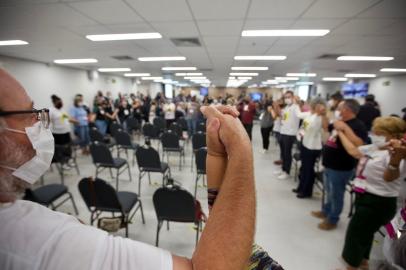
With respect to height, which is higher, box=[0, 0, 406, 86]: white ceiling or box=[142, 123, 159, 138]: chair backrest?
box=[0, 0, 406, 86]: white ceiling

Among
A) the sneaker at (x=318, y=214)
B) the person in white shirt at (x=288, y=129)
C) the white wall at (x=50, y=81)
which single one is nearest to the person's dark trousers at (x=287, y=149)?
the person in white shirt at (x=288, y=129)

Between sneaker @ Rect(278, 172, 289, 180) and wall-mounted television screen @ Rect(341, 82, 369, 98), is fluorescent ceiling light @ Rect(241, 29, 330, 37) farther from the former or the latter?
wall-mounted television screen @ Rect(341, 82, 369, 98)

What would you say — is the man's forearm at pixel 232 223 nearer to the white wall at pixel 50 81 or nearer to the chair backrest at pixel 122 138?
the chair backrest at pixel 122 138

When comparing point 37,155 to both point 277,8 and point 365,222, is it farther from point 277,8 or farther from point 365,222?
point 277,8

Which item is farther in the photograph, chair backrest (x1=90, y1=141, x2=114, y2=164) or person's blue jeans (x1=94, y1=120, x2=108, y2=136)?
person's blue jeans (x1=94, y1=120, x2=108, y2=136)

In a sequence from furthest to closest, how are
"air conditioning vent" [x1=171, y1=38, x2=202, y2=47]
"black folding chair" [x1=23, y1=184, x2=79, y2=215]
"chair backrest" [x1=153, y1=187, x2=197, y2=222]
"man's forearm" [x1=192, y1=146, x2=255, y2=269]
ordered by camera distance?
"air conditioning vent" [x1=171, y1=38, x2=202, y2=47]
"black folding chair" [x1=23, y1=184, x2=79, y2=215]
"chair backrest" [x1=153, y1=187, x2=197, y2=222]
"man's forearm" [x1=192, y1=146, x2=255, y2=269]

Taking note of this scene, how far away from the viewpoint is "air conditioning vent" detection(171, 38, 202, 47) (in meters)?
4.57

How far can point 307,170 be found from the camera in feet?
11.6

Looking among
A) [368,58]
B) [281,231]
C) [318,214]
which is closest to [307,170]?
[318,214]

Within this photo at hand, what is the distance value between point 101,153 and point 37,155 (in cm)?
330

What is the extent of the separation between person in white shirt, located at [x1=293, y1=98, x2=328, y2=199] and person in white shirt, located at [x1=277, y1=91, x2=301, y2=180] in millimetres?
869

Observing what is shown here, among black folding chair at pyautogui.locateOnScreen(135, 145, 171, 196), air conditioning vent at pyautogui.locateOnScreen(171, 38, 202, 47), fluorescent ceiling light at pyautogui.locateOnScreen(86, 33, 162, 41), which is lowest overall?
black folding chair at pyautogui.locateOnScreen(135, 145, 171, 196)

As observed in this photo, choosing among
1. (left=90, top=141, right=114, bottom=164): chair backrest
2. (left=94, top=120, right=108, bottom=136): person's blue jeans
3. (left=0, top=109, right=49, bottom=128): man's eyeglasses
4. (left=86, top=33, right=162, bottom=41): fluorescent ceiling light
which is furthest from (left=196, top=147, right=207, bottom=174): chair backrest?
(left=94, top=120, right=108, bottom=136): person's blue jeans

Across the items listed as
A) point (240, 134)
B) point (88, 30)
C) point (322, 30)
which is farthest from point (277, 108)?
point (240, 134)
